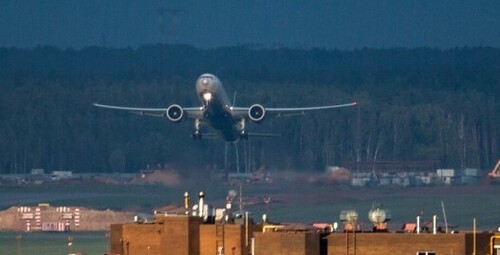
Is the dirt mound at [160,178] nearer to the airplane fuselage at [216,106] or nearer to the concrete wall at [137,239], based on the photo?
the airplane fuselage at [216,106]

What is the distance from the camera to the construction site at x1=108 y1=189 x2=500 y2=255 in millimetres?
53969

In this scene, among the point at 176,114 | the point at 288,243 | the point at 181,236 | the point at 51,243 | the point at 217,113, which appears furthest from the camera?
the point at 176,114

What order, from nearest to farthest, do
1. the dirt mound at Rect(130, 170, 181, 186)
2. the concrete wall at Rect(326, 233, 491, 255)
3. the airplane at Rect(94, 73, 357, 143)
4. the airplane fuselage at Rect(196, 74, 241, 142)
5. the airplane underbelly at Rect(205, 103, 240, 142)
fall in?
the concrete wall at Rect(326, 233, 491, 255)
the dirt mound at Rect(130, 170, 181, 186)
the airplane fuselage at Rect(196, 74, 241, 142)
the airplane at Rect(94, 73, 357, 143)
the airplane underbelly at Rect(205, 103, 240, 142)

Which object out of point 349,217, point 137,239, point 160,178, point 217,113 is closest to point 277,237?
point 349,217

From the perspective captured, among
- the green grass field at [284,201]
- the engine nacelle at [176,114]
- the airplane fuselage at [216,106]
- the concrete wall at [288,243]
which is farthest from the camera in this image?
the engine nacelle at [176,114]

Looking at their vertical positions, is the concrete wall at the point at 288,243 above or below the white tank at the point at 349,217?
below

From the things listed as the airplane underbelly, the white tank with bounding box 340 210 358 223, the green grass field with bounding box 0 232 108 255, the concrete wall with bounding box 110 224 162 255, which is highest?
the airplane underbelly

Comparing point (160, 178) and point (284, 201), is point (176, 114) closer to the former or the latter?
point (160, 178)

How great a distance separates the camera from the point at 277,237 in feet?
181

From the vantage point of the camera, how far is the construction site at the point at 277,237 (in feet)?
177

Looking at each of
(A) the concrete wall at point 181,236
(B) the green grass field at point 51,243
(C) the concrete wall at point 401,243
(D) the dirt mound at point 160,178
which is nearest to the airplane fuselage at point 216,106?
(D) the dirt mound at point 160,178

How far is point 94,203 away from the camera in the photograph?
134 m

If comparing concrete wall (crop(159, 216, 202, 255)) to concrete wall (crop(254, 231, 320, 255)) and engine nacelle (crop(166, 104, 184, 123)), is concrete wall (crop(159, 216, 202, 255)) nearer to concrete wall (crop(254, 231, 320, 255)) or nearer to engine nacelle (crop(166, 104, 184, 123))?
concrete wall (crop(254, 231, 320, 255))

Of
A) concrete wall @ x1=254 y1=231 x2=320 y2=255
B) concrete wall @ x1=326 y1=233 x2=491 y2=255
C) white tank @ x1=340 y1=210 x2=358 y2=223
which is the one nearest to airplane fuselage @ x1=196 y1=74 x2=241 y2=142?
white tank @ x1=340 y1=210 x2=358 y2=223
